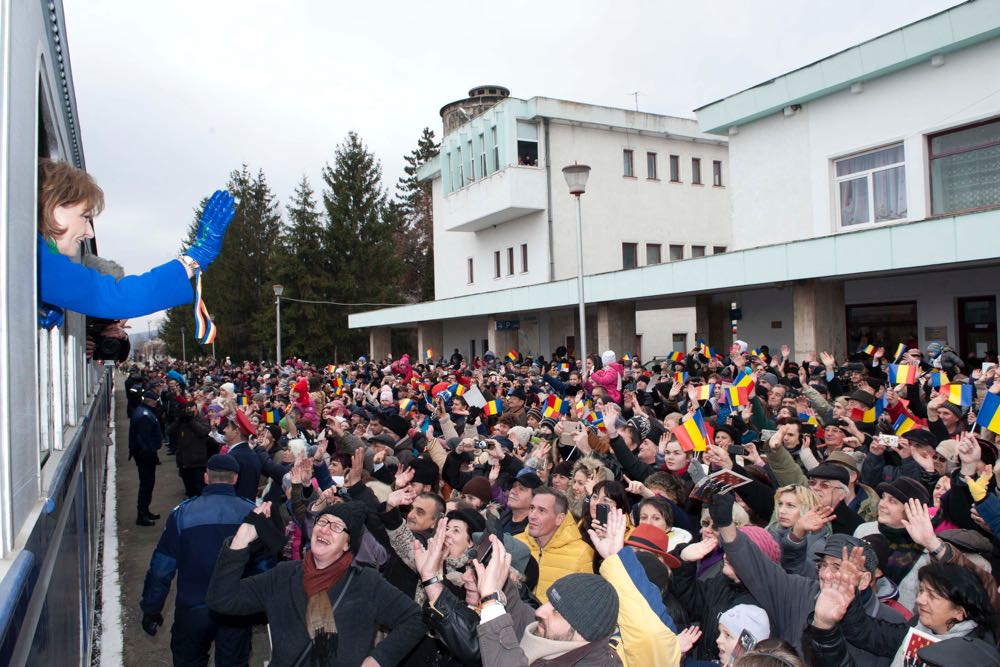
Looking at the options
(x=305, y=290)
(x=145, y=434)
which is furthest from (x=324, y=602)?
(x=305, y=290)

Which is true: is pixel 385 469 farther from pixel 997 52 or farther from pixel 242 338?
pixel 242 338

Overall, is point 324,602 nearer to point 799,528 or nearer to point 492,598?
point 492,598

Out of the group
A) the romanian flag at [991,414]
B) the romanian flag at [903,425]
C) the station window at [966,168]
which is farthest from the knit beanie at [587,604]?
the station window at [966,168]

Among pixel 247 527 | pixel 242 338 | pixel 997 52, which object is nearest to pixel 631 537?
pixel 247 527

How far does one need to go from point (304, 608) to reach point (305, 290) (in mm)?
50846

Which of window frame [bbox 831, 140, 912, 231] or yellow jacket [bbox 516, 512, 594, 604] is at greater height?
window frame [bbox 831, 140, 912, 231]

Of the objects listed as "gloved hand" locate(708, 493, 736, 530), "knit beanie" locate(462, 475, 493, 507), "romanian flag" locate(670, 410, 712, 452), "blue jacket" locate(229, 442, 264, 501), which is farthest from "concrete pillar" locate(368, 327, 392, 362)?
"gloved hand" locate(708, 493, 736, 530)

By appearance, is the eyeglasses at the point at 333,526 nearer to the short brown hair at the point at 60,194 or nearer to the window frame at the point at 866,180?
the short brown hair at the point at 60,194

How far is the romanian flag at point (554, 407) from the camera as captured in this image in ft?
37.7

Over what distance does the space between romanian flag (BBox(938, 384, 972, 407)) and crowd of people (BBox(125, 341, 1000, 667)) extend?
1.4 inches

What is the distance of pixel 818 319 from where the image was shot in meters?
16.3

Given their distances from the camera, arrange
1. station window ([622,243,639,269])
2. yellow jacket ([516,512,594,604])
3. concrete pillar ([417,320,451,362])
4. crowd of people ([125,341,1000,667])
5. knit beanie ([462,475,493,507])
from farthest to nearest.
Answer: concrete pillar ([417,320,451,362]) → station window ([622,243,639,269]) → knit beanie ([462,475,493,507]) → yellow jacket ([516,512,594,604]) → crowd of people ([125,341,1000,667])

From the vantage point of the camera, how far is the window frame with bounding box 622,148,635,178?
32750 mm

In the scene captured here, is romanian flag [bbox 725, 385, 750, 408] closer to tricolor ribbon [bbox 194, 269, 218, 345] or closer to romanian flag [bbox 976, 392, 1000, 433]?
romanian flag [bbox 976, 392, 1000, 433]
